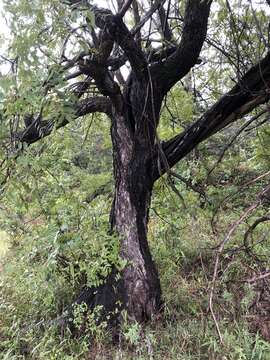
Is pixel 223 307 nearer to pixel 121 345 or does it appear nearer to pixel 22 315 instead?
pixel 121 345

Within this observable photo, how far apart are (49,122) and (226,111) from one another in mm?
1319

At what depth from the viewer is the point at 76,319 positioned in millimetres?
3111

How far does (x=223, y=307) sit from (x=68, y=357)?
123 cm

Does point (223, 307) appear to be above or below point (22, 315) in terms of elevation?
below

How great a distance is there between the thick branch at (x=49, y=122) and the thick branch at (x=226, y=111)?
635 mm

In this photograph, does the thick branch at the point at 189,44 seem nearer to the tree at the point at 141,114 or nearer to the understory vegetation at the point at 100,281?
the tree at the point at 141,114

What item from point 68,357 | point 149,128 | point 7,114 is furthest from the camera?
point 149,128

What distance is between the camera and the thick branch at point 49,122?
2821mm

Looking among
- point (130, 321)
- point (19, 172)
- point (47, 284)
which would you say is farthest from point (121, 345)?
point (19, 172)

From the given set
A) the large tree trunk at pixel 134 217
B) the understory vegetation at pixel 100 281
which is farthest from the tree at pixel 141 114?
the understory vegetation at pixel 100 281

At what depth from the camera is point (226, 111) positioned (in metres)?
3.00

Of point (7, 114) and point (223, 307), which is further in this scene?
point (223, 307)

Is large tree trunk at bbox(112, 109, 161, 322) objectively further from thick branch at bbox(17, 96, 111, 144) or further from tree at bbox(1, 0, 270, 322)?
thick branch at bbox(17, 96, 111, 144)

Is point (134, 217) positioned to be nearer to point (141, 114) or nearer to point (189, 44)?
point (141, 114)
